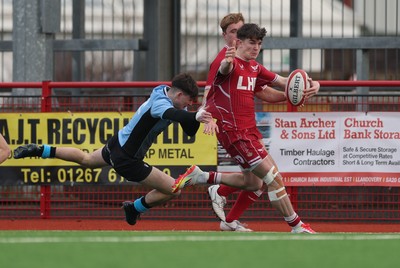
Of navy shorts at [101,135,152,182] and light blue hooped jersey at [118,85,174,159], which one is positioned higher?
light blue hooped jersey at [118,85,174,159]

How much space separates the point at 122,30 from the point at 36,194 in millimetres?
6303

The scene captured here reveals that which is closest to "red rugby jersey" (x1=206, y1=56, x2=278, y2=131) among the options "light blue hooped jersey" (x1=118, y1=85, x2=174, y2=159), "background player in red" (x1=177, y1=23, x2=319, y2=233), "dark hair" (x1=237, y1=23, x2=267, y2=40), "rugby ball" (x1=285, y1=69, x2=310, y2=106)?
"background player in red" (x1=177, y1=23, x2=319, y2=233)

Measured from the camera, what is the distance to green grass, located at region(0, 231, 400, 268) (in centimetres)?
639

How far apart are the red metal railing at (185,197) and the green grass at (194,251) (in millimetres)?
5400

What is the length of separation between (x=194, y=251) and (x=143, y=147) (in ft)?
13.6

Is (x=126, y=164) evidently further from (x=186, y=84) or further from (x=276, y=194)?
(x=276, y=194)

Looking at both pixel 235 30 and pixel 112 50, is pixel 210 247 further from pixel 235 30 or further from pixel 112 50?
pixel 112 50

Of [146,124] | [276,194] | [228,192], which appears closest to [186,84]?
[146,124]

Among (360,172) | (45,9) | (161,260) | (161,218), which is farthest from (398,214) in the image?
(161,260)

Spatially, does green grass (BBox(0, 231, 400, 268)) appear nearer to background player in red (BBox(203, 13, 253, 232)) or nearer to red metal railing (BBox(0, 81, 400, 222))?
background player in red (BBox(203, 13, 253, 232))

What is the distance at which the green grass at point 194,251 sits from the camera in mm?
6387

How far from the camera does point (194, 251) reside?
23.0ft

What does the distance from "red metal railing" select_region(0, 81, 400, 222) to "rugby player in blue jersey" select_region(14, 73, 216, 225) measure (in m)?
2.18

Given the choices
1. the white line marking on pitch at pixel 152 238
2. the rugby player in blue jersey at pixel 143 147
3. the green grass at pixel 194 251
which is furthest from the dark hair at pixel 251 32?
the green grass at pixel 194 251
